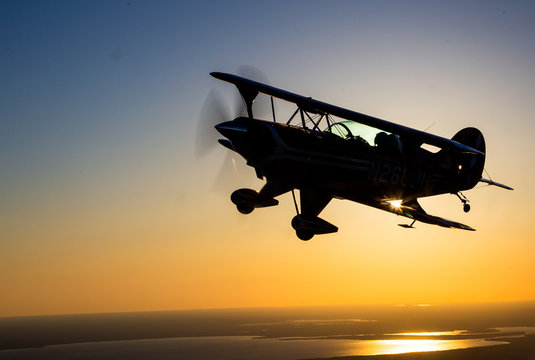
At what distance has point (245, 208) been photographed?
58.6ft

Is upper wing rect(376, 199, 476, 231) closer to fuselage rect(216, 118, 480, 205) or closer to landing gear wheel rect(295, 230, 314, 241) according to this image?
fuselage rect(216, 118, 480, 205)

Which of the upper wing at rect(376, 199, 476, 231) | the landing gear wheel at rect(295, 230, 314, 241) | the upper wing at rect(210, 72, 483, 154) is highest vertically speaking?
the upper wing at rect(210, 72, 483, 154)

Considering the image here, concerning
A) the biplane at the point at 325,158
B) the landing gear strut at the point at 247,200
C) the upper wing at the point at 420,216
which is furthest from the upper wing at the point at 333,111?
the landing gear strut at the point at 247,200

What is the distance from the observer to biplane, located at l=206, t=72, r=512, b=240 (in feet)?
52.2

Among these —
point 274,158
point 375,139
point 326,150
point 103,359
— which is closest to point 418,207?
point 375,139

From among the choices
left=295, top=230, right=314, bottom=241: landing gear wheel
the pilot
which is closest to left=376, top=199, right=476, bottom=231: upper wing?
the pilot

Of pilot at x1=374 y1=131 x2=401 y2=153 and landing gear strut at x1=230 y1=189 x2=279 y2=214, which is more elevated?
pilot at x1=374 y1=131 x2=401 y2=153

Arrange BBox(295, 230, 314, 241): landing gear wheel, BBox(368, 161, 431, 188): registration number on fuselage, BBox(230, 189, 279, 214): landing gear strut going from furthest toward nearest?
BBox(230, 189, 279, 214): landing gear strut < BBox(368, 161, 431, 188): registration number on fuselage < BBox(295, 230, 314, 241): landing gear wheel

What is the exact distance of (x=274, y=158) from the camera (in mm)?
15867

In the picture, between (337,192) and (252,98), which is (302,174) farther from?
(252,98)

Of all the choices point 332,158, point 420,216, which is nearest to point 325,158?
point 332,158

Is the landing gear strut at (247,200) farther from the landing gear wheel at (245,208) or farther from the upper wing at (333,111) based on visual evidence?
the upper wing at (333,111)

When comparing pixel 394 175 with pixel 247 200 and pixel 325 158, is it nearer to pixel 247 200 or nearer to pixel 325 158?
pixel 325 158

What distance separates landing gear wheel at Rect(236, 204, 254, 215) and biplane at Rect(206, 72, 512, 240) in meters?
0.04
